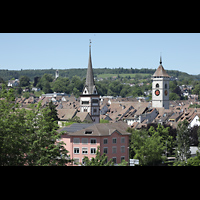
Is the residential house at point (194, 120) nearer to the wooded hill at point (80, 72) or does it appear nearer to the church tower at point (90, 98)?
the church tower at point (90, 98)

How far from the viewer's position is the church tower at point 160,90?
212 ft

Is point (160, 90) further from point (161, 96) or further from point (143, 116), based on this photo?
point (143, 116)

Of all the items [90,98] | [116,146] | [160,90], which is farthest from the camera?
[160,90]

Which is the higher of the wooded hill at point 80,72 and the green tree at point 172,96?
the wooded hill at point 80,72

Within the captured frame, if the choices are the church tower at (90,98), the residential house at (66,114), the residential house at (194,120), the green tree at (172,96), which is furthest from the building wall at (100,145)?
the green tree at (172,96)

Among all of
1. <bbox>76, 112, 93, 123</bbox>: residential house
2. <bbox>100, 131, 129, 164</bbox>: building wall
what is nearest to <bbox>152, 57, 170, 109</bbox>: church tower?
<bbox>76, 112, 93, 123</bbox>: residential house

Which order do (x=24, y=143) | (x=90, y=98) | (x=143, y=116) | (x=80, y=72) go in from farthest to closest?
(x=80, y=72) < (x=143, y=116) < (x=90, y=98) < (x=24, y=143)

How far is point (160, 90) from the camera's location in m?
65.4

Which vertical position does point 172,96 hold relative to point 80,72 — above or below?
below

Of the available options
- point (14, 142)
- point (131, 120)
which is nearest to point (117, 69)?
point (131, 120)

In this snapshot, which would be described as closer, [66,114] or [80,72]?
[66,114]

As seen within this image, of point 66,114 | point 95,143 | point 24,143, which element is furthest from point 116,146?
point 66,114
